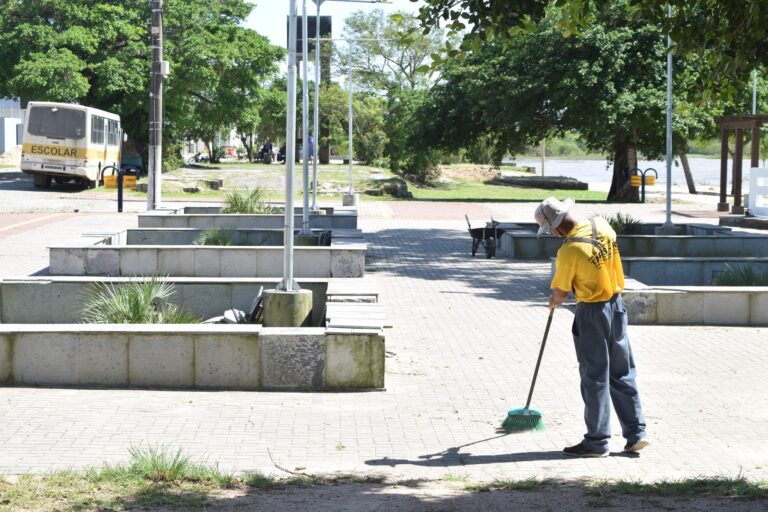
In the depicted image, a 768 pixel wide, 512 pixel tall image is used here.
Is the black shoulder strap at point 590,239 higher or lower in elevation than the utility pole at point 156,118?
lower

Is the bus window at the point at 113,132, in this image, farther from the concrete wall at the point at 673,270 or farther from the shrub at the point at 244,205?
the concrete wall at the point at 673,270

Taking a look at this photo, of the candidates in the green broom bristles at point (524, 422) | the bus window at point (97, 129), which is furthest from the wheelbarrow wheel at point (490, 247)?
the bus window at point (97, 129)

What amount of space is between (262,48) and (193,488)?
42.9 meters

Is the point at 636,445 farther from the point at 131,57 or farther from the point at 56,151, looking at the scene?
the point at 131,57

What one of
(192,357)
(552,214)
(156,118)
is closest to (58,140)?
(156,118)

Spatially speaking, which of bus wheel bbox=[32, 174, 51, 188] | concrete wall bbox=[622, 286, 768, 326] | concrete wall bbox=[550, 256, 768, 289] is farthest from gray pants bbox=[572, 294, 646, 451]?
bus wheel bbox=[32, 174, 51, 188]

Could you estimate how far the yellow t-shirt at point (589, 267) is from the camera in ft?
23.0

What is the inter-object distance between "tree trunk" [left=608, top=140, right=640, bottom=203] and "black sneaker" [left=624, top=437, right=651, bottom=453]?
33.3 metres

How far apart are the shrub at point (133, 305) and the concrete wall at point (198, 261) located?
11.8ft

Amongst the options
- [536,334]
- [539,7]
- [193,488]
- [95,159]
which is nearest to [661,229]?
[536,334]

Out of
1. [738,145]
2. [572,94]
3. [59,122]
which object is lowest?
[738,145]

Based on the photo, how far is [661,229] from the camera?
71.1ft

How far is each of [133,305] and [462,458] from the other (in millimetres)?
4547

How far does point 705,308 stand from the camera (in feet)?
40.3
